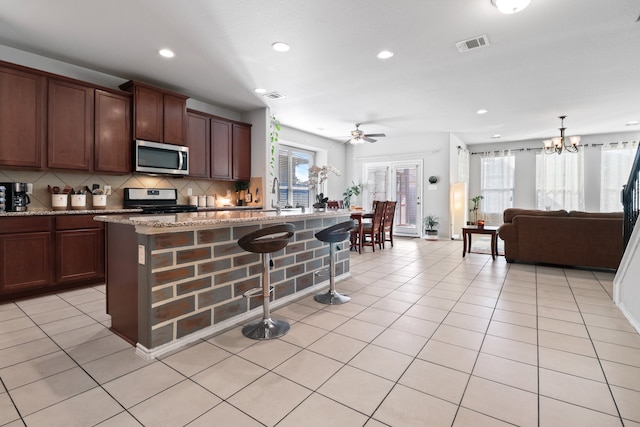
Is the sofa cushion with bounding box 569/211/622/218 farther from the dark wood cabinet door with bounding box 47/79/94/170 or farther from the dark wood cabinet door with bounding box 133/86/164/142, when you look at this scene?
the dark wood cabinet door with bounding box 47/79/94/170

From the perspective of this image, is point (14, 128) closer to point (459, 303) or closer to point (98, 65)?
point (98, 65)

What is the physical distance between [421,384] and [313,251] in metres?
1.94

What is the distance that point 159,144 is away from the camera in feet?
14.5

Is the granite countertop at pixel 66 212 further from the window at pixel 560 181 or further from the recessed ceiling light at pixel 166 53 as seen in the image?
the window at pixel 560 181

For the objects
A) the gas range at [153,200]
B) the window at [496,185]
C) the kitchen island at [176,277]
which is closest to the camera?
the kitchen island at [176,277]

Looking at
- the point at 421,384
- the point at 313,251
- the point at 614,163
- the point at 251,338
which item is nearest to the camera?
the point at 421,384

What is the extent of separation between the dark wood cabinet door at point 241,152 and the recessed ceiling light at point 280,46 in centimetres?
245

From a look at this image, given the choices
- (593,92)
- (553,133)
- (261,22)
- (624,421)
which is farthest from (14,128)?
(553,133)

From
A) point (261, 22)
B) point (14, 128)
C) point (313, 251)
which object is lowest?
point (313, 251)

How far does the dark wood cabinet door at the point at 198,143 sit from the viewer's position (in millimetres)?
4984

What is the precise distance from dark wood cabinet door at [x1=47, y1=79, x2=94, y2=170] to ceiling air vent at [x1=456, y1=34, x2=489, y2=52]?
168 inches

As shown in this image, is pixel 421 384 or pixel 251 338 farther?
pixel 251 338

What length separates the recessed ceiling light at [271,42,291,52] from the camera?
11.0 ft

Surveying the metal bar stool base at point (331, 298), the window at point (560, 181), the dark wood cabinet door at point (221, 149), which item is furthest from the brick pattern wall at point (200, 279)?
the window at point (560, 181)
